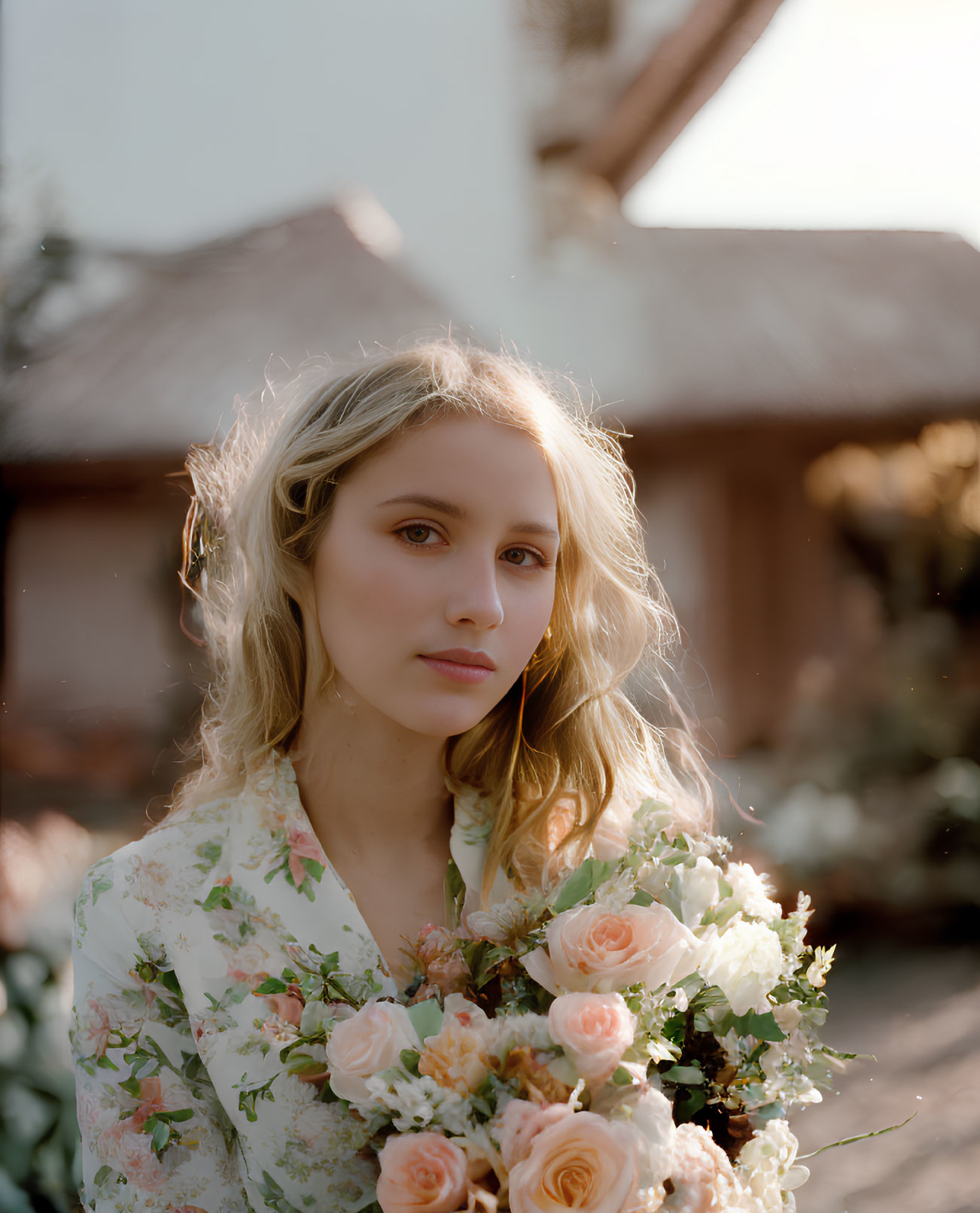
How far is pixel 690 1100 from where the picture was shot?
0.58m

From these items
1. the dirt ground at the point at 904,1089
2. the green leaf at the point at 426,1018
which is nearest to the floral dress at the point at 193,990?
the green leaf at the point at 426,1018

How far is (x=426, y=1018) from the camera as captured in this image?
562 millimetres

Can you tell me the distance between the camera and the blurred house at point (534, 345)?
1.17 metres

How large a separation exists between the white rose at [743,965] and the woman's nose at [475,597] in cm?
29

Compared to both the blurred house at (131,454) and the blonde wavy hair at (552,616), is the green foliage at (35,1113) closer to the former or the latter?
the blurred house at (131,454)

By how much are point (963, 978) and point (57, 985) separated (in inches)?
58.3

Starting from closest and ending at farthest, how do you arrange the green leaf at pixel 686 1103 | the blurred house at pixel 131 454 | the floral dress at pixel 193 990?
the green leaf at pixel 686 1103 < the floral dress at pixel 193 990 < the blurred house at pixel 131 454

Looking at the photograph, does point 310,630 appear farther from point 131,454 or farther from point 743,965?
point 131,454

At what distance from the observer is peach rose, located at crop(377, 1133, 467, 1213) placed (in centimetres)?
50

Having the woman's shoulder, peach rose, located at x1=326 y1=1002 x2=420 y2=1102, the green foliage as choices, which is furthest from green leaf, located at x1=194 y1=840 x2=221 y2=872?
the green foliage

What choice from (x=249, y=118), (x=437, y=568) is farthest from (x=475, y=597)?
(x=249, y=118)

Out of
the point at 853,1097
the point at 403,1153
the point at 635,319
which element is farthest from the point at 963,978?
the point at 403,1153

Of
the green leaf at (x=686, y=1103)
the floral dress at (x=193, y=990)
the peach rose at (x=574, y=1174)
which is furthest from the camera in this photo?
the floral dress at (x=193, y=990)

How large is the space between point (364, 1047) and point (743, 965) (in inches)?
11.0
